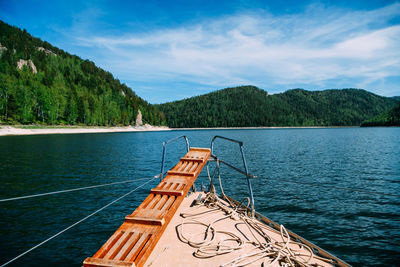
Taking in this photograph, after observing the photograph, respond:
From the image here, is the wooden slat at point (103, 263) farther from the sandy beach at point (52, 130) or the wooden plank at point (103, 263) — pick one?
the sandy beach at point (52, 130)

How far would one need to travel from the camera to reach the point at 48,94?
368 ft

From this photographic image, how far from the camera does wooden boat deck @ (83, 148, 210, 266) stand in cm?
402

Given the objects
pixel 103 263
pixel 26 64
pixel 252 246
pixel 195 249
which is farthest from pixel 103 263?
pixel 26 64

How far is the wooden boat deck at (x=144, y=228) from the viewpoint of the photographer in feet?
13.2

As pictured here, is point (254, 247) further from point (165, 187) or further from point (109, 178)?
point (109, 178)

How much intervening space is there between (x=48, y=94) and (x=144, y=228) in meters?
132

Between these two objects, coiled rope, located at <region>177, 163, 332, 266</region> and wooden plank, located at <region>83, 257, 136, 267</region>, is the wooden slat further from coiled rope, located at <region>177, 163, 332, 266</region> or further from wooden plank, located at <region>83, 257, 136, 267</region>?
coiled rope, located at <region>177, 163, 332, 266</region>

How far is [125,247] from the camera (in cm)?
434

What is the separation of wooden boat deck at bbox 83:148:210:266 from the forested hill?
115795 mm

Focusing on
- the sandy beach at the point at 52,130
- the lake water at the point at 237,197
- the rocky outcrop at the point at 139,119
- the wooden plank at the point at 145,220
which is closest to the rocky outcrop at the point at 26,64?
the rocky outcrop at the point at 139,119

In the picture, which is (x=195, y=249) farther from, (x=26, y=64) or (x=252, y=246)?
(x=26, y=64)

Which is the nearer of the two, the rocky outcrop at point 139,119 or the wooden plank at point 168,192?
the wooden plank at point 168,192

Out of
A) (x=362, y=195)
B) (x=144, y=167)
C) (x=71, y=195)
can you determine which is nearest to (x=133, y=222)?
(x=71, y=195)

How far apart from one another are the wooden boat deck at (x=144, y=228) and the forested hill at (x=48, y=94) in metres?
116
